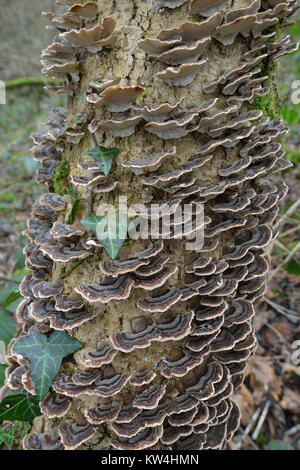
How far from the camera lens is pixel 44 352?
2.59m

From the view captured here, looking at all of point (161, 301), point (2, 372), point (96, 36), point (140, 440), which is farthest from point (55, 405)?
point (96, 36)

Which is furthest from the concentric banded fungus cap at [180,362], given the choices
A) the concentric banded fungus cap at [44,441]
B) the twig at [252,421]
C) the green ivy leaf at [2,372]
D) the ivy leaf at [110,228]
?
the twig at [252,421]

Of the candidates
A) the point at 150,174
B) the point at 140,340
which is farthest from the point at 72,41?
the point at 140,340

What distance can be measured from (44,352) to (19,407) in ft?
1.84

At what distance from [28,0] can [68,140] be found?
16.1m

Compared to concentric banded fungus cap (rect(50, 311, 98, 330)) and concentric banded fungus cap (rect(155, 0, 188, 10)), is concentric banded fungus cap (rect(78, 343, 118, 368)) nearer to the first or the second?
concentric banded fungus cap (rect(50, 311, 98, 330))

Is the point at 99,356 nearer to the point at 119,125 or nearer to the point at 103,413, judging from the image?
the point at 103,413

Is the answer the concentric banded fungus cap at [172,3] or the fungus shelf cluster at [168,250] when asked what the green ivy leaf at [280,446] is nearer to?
the fungus shelf cluster at [168,250]

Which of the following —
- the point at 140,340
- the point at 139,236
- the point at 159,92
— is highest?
the point at 159,92

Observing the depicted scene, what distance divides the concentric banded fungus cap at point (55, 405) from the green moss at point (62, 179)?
1.60 m

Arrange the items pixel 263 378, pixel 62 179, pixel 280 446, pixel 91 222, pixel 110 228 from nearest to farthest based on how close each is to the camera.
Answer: pixel 110 228, pixel 91 222, pixel 62 179, pixel 280 446, pixel 263 378

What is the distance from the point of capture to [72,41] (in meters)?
2.35

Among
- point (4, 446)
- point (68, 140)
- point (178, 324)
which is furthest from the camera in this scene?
point (4, 446)

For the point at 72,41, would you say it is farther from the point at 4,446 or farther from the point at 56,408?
the point at 4,446
